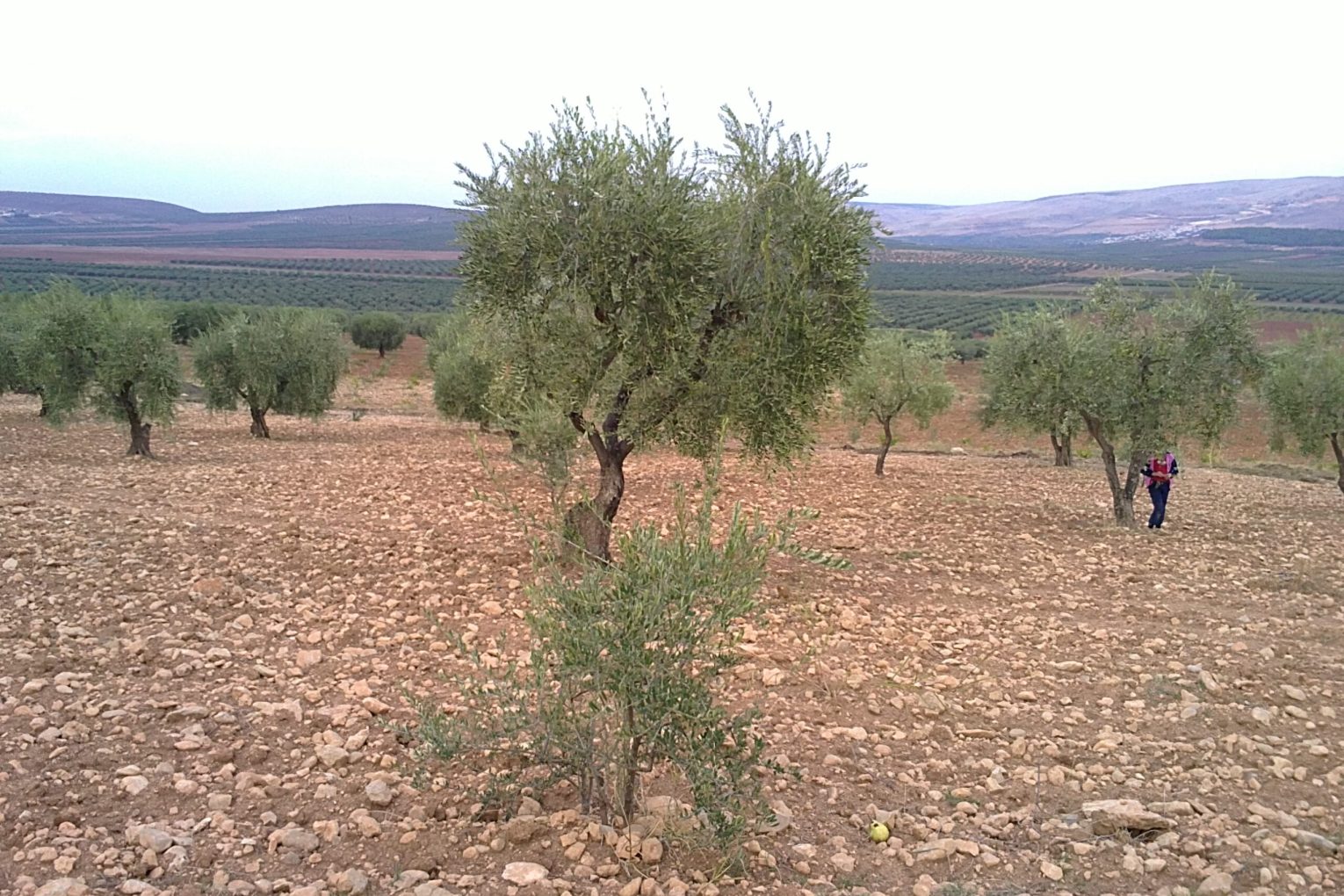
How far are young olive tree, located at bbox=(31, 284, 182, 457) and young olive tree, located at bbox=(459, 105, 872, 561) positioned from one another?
12210 mm

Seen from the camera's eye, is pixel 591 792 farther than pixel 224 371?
No

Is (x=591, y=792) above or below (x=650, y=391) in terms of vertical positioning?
below

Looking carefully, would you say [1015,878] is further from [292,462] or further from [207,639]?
[292,462]

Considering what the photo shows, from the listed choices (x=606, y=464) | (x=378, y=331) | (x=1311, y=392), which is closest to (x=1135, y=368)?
(x=1311, y=392)

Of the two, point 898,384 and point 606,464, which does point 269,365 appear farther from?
point 606,464

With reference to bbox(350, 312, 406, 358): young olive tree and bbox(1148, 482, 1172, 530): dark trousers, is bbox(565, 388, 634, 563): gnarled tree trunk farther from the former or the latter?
bbox(350, 312, 406, 358): young olive tree

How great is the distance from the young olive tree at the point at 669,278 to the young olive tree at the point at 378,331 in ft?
188

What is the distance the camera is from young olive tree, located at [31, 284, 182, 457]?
19.3 m

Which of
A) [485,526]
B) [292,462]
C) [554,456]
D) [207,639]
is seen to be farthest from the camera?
[292,462]

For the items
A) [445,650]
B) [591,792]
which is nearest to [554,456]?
[445,650]

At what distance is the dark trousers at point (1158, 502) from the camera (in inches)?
619

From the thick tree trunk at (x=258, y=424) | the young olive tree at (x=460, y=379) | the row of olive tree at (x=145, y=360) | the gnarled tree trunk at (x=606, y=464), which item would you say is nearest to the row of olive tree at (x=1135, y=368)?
the gnarled tree trunk at (x=606, y=464)

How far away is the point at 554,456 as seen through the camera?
30.9 ft

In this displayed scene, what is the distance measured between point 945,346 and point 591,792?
20527 millimetres
